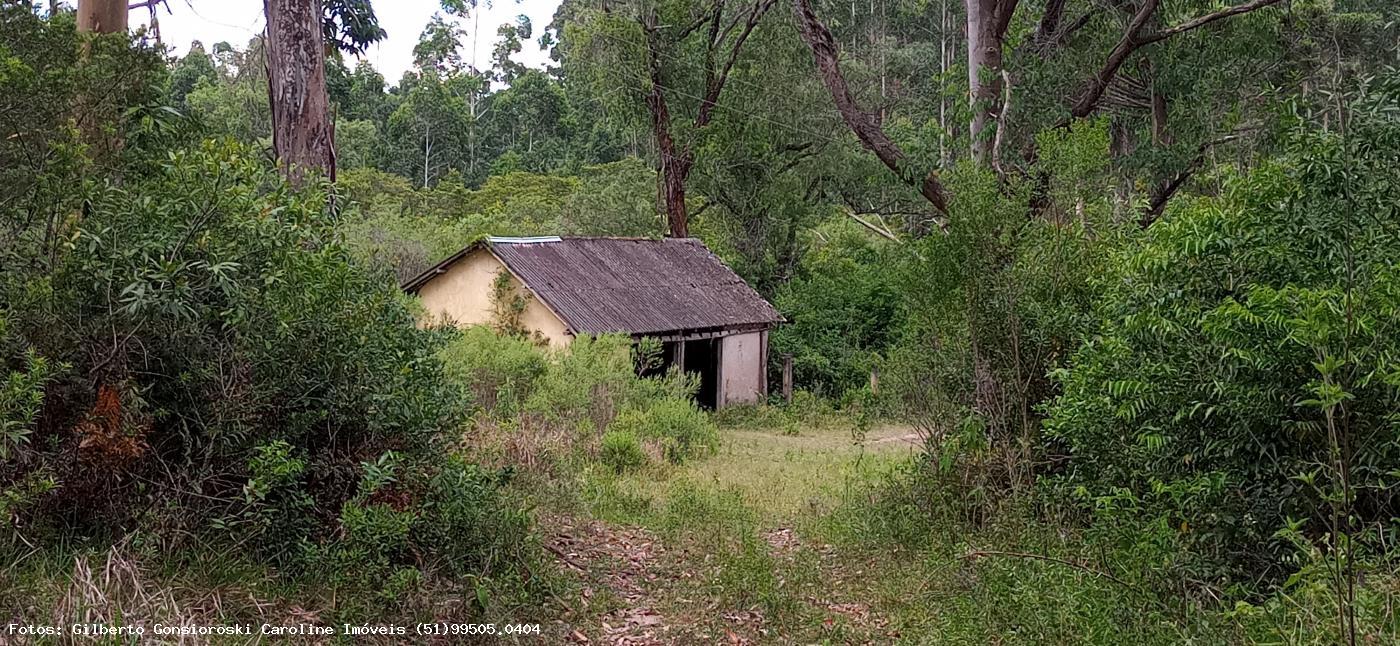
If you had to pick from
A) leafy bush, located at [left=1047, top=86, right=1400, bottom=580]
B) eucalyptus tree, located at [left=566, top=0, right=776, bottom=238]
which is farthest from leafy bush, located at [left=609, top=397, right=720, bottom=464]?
eucalyptus tree, located at [left=566, top=0, right=776, bottom=238]

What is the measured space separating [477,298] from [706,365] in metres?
5.53

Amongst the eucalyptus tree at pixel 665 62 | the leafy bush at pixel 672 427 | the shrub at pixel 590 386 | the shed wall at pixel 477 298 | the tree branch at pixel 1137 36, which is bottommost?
the leafy bush at pixel 672 427

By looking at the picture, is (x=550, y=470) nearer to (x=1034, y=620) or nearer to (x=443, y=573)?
(x=443, y=573)

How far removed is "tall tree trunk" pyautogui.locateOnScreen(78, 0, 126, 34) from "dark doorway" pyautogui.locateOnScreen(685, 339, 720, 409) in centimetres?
1538

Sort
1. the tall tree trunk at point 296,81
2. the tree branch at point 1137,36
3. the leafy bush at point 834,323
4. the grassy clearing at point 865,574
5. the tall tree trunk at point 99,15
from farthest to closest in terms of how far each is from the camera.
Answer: the leafy bush at point 834,323
the tree branch at point 1137,36
the tall tree trunk at point 296,81
the tall tree trunk at point 99,15
the grassy clearing at point 865,574

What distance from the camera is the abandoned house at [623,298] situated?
766 inches

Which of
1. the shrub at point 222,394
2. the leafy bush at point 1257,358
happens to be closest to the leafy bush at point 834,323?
the leafy bush at point 1257,358

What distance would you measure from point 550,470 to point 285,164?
391 cm

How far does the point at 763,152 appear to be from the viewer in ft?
82.3

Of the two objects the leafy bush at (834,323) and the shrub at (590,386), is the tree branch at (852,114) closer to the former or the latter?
the shrub at (590,386)

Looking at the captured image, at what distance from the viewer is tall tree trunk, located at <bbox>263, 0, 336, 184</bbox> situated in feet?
26.8

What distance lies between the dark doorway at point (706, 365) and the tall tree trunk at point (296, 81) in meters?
14.7

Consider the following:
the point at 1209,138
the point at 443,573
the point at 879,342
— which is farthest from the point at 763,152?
the point at 443,573

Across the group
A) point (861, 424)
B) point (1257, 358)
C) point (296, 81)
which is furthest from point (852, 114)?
point (1257, 358)
